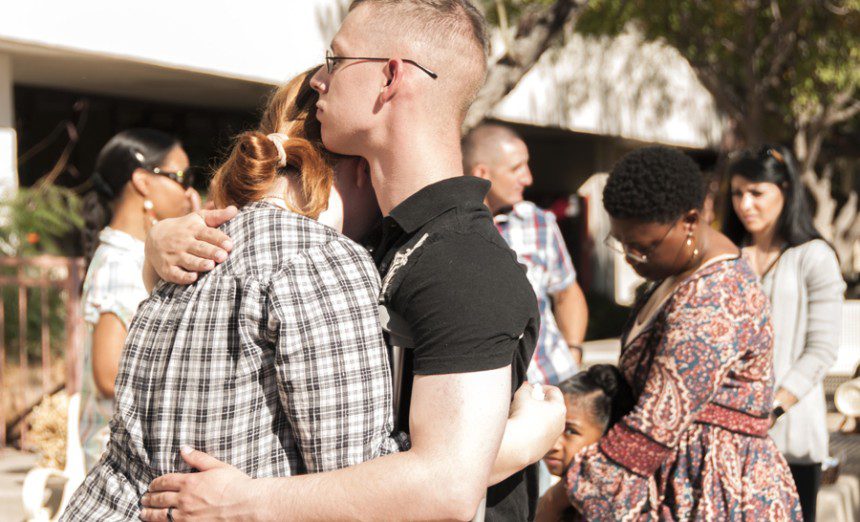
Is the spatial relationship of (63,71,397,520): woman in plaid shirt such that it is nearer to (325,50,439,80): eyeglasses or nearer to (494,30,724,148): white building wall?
(325,50,439,80): eyeglasses

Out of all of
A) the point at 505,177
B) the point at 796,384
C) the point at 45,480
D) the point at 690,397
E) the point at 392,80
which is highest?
Answer: the point at 392,80

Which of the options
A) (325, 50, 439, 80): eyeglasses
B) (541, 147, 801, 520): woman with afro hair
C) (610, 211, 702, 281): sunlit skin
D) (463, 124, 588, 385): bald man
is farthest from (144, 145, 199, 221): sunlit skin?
(325, 50, 439, 80): eyeglasses

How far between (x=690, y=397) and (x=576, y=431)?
36 centimetres

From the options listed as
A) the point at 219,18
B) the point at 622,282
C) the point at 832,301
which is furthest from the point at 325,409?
the point at 622,282

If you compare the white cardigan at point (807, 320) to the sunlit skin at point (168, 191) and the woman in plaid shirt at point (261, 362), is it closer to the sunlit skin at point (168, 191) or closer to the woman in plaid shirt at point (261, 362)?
the sunlit skin at point (168, 191)

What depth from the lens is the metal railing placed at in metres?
7.68

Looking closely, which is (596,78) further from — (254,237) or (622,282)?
(254,237)

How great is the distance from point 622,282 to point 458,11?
18369 mm

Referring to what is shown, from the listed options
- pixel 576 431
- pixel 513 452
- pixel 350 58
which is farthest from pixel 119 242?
pixel 513 452

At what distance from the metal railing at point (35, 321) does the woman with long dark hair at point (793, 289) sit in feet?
17.3

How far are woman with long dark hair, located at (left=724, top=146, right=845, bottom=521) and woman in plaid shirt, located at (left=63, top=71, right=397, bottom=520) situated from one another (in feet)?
8.72

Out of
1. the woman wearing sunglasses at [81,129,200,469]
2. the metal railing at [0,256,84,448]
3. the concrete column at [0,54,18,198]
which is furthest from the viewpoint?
the concrete column at [0,54,18,198]

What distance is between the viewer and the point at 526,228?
215 inches

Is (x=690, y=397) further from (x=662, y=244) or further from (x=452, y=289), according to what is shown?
(x=452, y=289)
